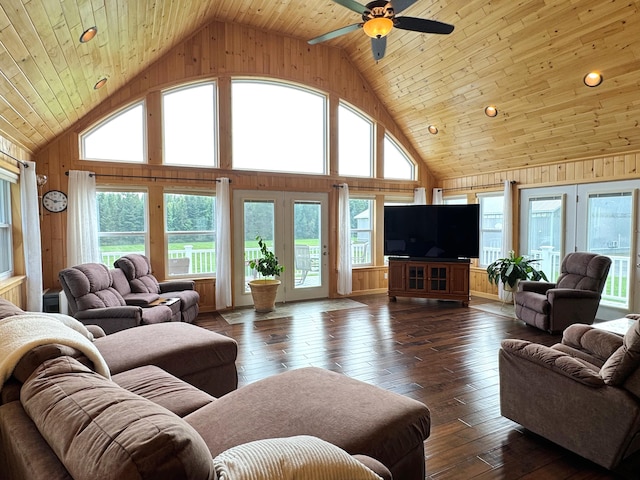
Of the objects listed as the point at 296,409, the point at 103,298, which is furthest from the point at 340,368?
the point at 103,298

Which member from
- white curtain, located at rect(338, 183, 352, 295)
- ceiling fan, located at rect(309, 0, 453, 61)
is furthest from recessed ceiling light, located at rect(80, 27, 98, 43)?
white curtain, located at rect(338, 183, 352, 295)

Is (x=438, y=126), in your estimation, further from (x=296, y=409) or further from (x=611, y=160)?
(x=296, y=409)

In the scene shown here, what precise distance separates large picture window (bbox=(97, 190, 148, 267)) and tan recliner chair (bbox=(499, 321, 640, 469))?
532cm

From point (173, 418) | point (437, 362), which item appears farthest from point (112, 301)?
point (173, 418)

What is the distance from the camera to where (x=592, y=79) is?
460cm

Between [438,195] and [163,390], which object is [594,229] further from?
[163,390]

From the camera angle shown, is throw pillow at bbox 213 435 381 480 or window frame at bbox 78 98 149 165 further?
window frame at bbox 78 98 149 165

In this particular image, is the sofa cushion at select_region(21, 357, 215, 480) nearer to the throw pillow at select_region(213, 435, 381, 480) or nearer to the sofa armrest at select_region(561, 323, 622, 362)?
the throw pillow at select_region(213, 435, 381, 480)

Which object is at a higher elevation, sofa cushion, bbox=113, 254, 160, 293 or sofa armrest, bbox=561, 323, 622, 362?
sofa cushion, bbox=113, 254, 160, 293

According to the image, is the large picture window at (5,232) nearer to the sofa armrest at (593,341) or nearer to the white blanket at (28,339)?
the white blanket at (28,339)

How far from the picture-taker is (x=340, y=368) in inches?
148

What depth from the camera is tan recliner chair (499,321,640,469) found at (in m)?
2.06

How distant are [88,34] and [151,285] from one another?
320cm

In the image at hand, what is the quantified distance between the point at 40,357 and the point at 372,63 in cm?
683
